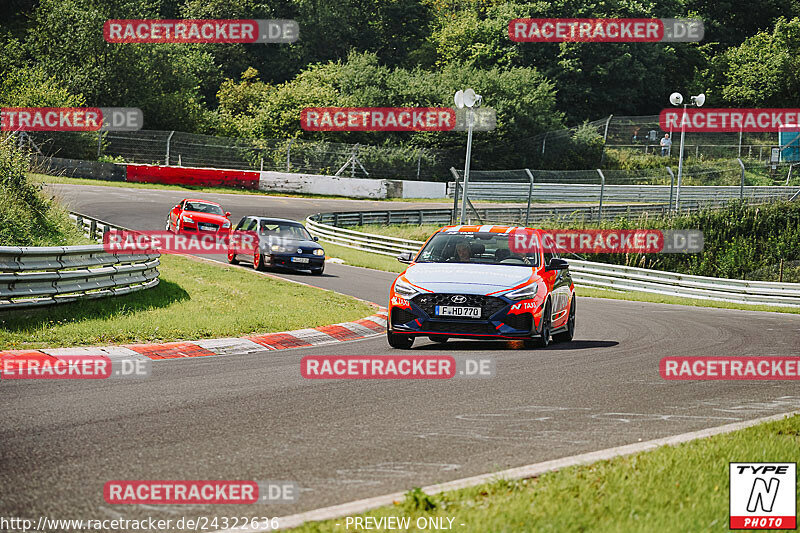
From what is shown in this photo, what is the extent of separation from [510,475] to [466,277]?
20.7 feet

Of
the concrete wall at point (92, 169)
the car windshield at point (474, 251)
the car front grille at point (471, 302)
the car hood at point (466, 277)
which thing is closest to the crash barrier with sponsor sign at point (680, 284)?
the car windshield at point (474, 251)

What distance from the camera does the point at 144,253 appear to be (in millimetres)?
15281

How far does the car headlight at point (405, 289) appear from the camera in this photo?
460 inches

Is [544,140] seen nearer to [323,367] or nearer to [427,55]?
[427,55]

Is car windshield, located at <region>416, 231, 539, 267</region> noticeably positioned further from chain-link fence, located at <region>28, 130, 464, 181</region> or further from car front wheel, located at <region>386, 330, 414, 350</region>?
chain-link fence, located at <region>28, 130, 464, 181</region>

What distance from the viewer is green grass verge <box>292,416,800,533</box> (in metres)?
4.62

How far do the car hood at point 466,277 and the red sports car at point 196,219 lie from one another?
58.7 ft

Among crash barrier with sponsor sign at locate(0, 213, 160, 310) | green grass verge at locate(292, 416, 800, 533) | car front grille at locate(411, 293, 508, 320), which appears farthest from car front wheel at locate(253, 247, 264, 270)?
green grass verge at locate(292, 416, 800, 533)

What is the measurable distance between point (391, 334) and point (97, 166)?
37.8 m

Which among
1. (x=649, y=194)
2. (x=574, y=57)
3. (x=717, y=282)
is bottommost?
(x=717, y=282)

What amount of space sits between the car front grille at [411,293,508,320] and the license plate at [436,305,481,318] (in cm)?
4

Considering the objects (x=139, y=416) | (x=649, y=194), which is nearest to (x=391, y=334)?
(x=139, y=416)

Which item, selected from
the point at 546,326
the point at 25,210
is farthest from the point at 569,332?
the point at 25,210

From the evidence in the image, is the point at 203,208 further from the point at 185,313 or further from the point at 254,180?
the point at 254,180
